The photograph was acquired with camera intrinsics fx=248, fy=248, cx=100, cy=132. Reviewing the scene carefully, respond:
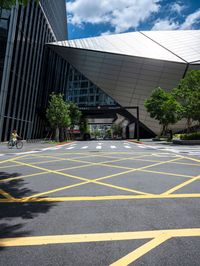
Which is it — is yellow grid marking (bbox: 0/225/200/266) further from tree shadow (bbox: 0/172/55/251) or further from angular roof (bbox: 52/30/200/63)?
angular roof (bbox: 52/30/200/63)

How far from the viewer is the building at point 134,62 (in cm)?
5375

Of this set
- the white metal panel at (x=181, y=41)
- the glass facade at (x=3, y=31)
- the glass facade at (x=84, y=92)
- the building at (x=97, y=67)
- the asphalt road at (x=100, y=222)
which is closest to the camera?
the asphalt road at (x=100, y=222)

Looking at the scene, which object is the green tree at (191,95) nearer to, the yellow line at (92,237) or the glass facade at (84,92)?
the glass facade at (84,92)

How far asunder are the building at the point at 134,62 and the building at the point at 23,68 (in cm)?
830

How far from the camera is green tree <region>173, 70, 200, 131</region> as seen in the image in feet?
99.8

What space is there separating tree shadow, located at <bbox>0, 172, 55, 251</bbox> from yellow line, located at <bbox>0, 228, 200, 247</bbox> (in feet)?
0.57

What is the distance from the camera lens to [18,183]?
7742mm

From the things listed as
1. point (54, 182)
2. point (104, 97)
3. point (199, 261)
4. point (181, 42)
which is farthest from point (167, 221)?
point (181, 42)

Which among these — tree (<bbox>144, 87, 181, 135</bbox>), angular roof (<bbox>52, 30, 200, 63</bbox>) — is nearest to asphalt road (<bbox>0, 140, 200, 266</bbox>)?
tree (<bbox>144, 87, 181, 135</bbox>)

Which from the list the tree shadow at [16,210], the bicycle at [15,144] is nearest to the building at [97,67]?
the bicycle at [15,144]

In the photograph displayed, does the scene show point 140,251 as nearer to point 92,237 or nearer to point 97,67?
point 92,237

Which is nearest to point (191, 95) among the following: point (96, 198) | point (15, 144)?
point (15, 144)

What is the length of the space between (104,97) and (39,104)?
704 inches

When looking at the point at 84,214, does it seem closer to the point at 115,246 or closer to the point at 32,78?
the point at 115,246
